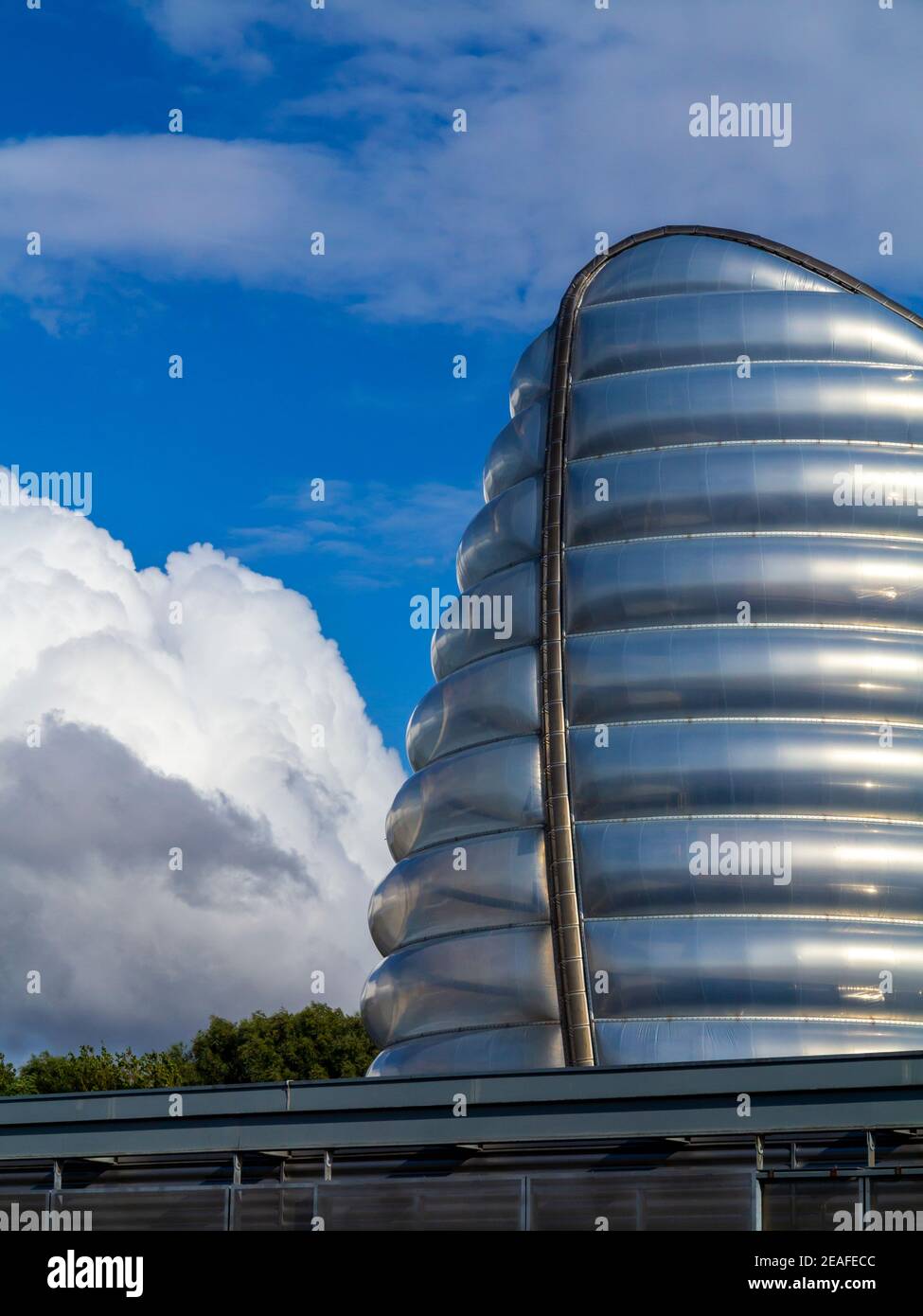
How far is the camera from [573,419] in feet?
118

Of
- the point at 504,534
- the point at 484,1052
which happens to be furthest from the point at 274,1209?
the point at 504,534

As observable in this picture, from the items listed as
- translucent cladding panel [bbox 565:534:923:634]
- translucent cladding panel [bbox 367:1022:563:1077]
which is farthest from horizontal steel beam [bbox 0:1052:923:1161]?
translucent cladding panel [bbox 565:534:923:634]

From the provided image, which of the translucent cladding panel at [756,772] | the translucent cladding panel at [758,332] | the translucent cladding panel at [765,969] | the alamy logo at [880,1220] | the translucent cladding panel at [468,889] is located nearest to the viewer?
the alamy logo at [880,1220]

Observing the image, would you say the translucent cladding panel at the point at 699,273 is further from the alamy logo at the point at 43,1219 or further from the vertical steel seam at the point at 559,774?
the alamy logo at the point at 43,1219

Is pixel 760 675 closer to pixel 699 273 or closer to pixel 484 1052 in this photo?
pixel 484 1052

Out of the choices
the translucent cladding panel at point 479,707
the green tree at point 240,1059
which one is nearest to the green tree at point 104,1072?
the green tree at point 240,1059

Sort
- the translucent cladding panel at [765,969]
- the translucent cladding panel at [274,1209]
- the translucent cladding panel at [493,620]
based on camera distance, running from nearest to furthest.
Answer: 1. the translucent cladding panel at [274,1209]
2. the translucent cladding panel at [765,969]
3. the translucent cladding panel at [493,620]

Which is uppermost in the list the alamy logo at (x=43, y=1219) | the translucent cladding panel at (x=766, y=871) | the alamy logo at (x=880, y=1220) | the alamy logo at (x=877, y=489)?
the alamy logo at (x=877, y=489)

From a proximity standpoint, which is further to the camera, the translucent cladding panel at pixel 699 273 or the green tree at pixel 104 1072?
the green tree at pixel 104 1072

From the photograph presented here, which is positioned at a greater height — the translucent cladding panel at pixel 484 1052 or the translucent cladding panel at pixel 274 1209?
the translucent cladding panel at pixel 484 1052

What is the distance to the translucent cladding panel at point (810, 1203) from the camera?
729 inches

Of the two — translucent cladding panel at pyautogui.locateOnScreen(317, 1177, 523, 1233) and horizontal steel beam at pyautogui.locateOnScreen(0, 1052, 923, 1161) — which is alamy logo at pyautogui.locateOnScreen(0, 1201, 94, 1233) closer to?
horizontal steel beam at pyautogui.locateOnScreen(0, 1052, 923, 1161)

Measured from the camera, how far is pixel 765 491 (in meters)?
33.3

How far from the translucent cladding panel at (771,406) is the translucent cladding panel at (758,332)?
36 cm
